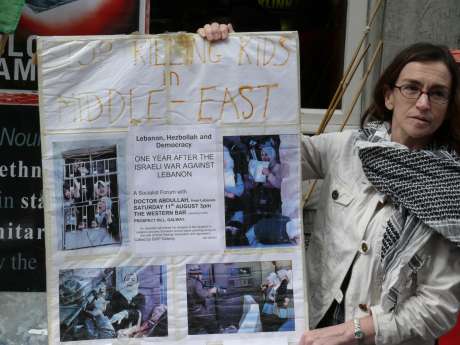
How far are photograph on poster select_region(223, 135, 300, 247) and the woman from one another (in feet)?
0.68

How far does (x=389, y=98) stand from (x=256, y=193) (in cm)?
63

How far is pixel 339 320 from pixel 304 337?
0.16 m

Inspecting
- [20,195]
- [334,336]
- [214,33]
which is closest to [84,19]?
[20,195]

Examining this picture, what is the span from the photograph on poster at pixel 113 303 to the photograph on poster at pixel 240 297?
4.5 inches

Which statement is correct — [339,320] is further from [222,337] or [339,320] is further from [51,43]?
[51,43]

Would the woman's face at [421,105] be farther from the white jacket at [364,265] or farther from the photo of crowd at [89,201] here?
the photo of crowd at [89,201]

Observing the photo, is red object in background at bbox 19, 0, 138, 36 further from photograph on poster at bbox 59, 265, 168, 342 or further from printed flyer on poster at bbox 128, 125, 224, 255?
photograph on poster at bbox 59, 265, 168, 342

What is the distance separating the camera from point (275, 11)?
4.84 meters

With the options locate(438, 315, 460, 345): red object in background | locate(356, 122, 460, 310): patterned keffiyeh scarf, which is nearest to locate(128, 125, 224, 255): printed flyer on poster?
locate(356, 122, 460, 310): patterned keffiyeh scarf

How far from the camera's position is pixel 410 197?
220 centimetres

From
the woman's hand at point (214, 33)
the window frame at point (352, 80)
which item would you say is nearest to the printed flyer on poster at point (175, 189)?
the woman's hand at point (214, 33)

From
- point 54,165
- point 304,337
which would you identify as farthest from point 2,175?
point 304,337

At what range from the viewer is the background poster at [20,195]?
3.24 meters

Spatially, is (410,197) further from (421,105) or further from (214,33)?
(214,33)
